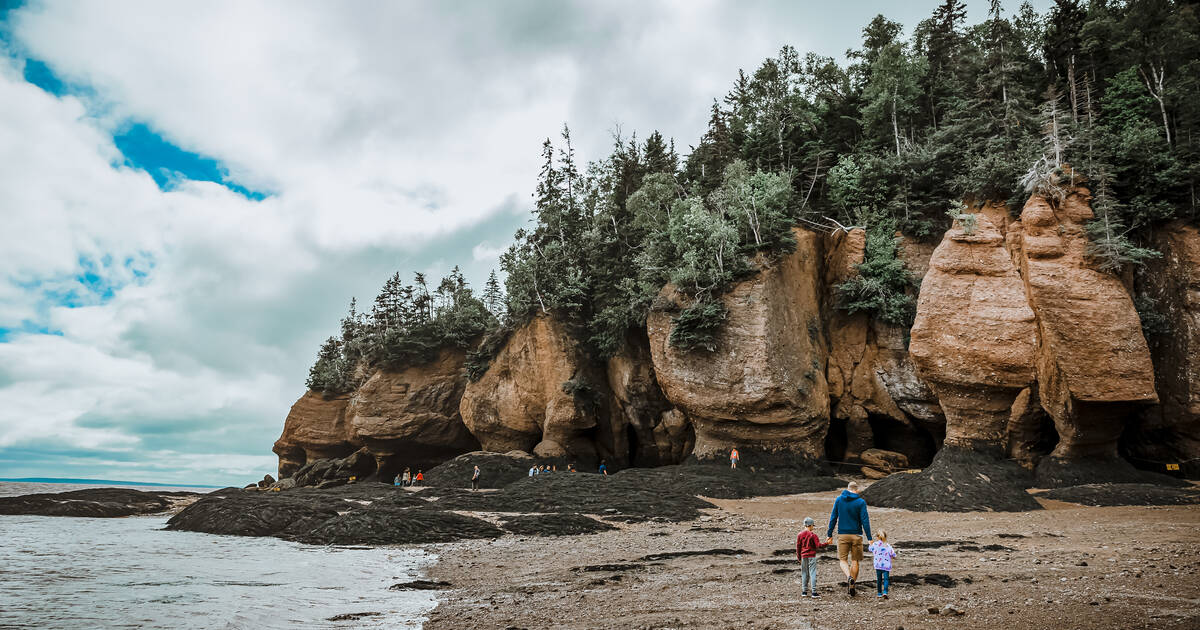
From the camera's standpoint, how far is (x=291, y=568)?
1362 centimetres

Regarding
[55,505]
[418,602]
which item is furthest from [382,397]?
[418,602]

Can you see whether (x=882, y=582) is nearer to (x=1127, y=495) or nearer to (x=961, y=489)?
(x=961, y=489)

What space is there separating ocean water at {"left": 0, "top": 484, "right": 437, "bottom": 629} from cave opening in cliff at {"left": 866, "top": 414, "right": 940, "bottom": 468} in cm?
2441

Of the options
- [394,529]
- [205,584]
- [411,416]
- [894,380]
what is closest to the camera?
[205,584]

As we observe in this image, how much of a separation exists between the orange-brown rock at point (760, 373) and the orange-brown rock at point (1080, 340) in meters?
9.62

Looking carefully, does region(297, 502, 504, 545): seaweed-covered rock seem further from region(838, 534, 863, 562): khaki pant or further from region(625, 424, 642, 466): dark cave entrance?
region(625, 424, 642, 466): dark cave entrance

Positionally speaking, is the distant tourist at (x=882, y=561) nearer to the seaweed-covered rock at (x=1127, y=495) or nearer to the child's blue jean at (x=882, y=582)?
the child's blue jean at (x=882, y=582)

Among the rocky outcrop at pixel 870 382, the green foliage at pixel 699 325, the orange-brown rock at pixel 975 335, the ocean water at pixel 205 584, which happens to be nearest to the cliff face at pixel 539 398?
the green foliage at pixel 699 325

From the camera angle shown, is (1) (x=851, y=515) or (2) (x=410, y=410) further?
(2) (x=410, y=410)

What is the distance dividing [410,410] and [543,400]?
37.4 ft

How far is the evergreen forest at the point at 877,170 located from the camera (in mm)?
24516

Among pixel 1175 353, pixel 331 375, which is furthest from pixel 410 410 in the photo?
pixel 1175 353

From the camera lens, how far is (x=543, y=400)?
39.1 m

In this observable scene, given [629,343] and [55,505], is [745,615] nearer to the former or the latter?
[629,343]
